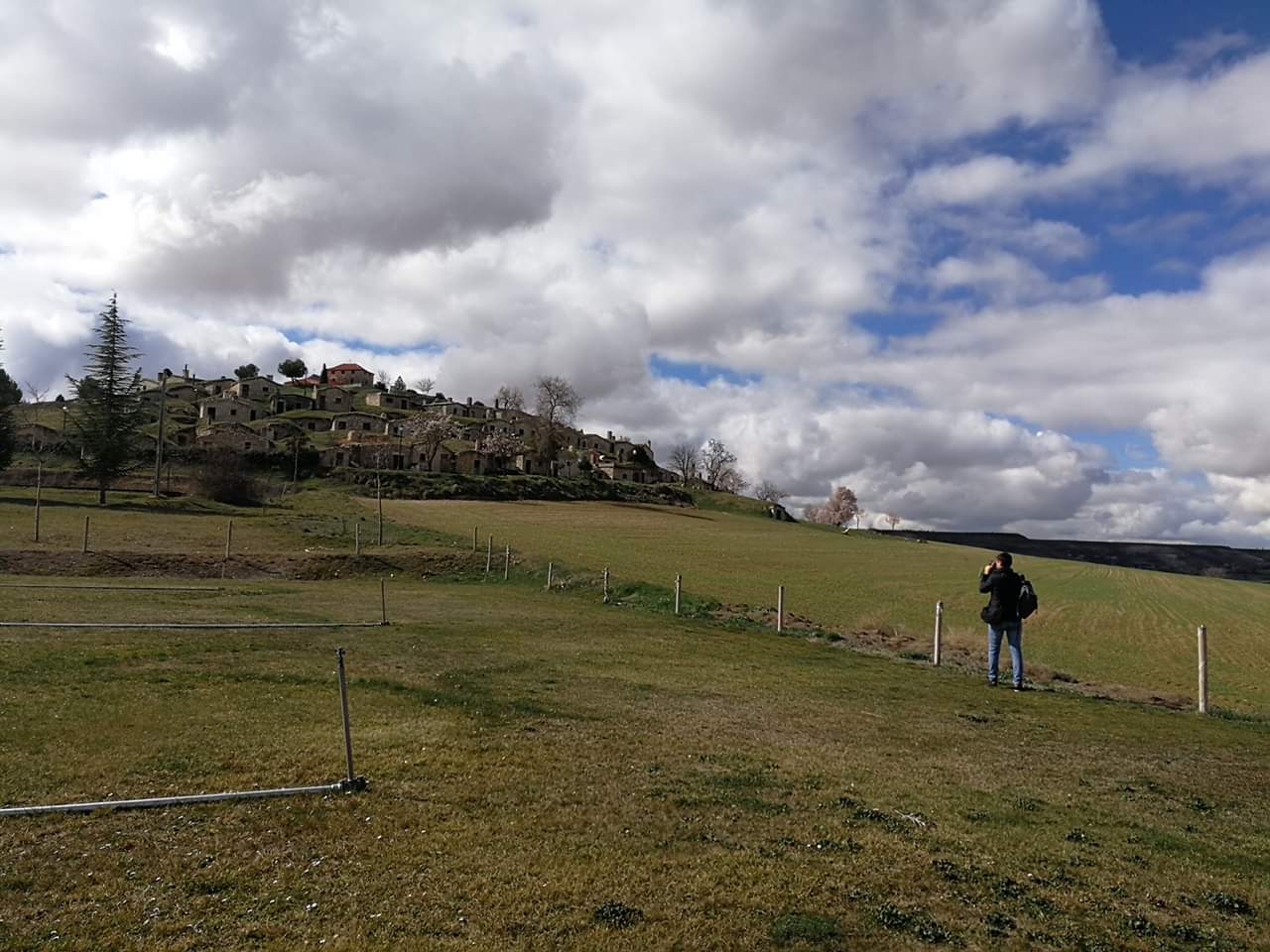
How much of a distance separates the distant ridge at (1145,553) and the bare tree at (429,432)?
8031 cm

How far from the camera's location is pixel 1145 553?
162 m

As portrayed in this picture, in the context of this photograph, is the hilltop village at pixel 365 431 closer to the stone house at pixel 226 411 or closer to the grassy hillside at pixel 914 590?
the stone house at pixel 226 411

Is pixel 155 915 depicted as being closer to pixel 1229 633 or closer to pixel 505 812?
pixel 505 812

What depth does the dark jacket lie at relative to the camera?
1950 centimetres

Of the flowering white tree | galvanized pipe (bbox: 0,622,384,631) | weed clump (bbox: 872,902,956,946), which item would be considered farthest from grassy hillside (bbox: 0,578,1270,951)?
the flowering white tree

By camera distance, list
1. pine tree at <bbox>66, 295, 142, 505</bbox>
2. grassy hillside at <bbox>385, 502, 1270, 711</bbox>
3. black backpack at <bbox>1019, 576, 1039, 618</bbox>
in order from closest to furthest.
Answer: black backpack at <bbox>1019, 576, 1039, 618</bbox> → grassy hillside at <bbox>385, 502, 1270, 711</bbox> → pine tree at <bbox>66, 295, 142, 505</bbox>

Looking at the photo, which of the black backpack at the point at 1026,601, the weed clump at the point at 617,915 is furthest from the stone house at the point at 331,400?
the weed clump at the point at 617,915

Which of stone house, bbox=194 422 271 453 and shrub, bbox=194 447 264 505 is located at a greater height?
stone house, bbox=194 422 271 453

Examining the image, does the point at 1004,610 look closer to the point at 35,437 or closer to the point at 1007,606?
the point at 1007,606

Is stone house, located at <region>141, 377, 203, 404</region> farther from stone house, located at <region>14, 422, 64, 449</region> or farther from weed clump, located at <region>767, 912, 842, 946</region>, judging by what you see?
weed clump, located at <region>767, 912, 842, 946</region>

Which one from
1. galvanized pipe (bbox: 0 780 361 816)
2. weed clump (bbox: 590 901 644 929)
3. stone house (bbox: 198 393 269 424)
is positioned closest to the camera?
weed clump (bbox: 590 901 644 929)

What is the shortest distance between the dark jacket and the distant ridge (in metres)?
129

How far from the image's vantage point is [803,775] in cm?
1050

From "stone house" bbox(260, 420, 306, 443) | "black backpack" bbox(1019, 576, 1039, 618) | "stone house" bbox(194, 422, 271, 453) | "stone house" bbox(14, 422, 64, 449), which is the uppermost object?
"stone house" bbox(260, 420, 306, 443)
